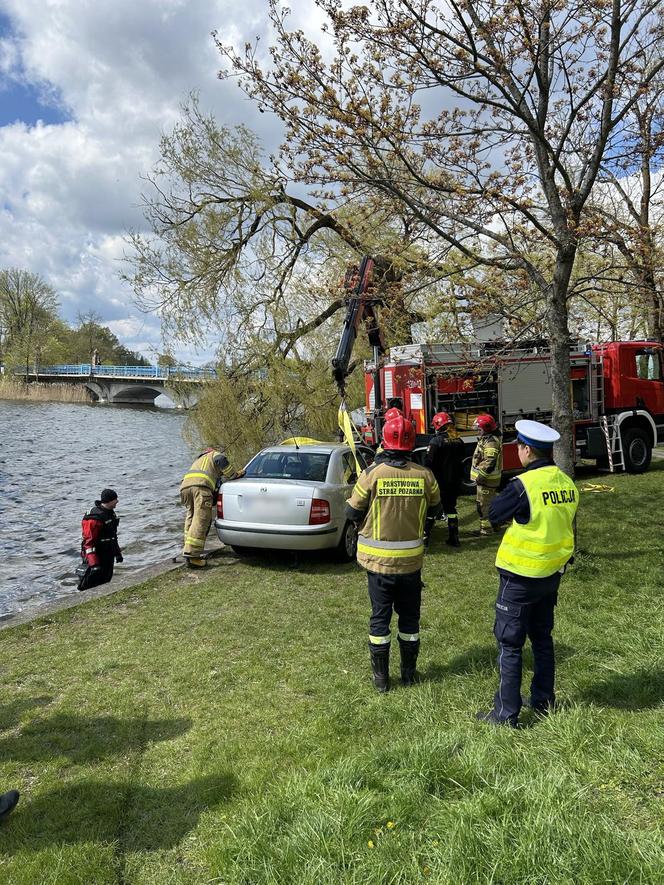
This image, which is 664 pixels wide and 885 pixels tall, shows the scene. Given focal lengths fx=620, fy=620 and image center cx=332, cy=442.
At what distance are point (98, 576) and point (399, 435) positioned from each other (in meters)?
5.69

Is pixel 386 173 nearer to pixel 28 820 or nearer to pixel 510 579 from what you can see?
pixel 510 579

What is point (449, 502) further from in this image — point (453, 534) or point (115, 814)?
point (115, 814)

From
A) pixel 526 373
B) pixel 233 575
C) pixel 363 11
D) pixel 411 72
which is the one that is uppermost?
pixel 363 11

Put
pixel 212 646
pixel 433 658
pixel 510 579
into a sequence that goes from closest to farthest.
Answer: pixel 510 579 < pixel 433 658 < pixel 212 646

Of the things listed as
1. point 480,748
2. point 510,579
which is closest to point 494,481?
point 510,579

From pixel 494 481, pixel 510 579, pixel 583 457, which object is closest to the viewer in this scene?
pixel 510 579

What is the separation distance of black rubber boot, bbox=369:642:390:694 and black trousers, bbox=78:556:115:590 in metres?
5.23

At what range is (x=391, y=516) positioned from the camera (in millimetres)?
4316

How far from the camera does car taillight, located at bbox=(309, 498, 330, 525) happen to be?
772cm

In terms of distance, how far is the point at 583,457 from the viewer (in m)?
14.9

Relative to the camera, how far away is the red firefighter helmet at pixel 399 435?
14.4 ft

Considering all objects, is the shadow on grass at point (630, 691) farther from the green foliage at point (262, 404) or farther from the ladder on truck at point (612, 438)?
the green foliage at point (262, 404)

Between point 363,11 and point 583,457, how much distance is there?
1104 centimetres

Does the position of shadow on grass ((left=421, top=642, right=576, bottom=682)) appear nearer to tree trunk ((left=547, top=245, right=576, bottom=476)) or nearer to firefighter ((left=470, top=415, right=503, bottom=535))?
tree trunk ((left=547, top=245, right=576, bottom=476))
